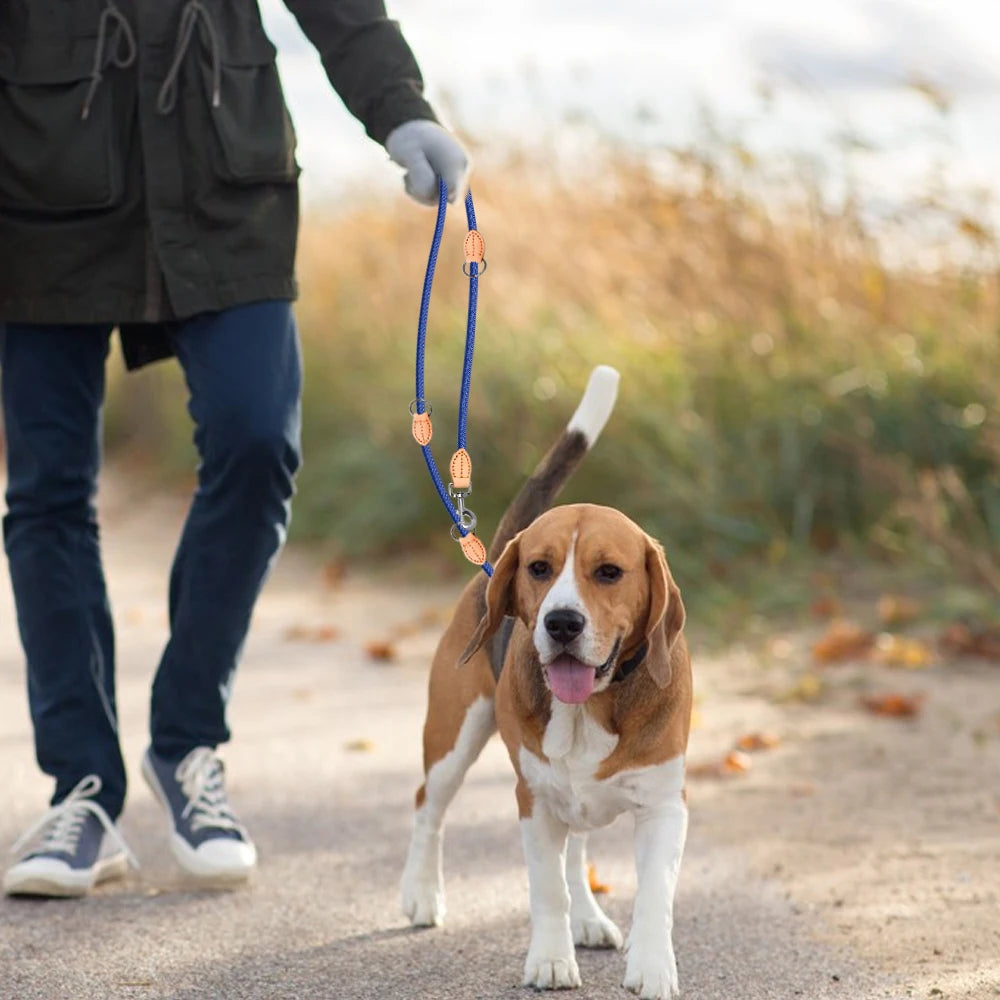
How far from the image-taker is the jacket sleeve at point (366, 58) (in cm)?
375

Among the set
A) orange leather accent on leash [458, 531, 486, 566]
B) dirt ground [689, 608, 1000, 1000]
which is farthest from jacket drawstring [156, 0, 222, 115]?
dirt ground [689, 608, 1000, 1000]

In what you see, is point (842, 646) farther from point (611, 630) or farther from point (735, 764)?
point (611, 630)

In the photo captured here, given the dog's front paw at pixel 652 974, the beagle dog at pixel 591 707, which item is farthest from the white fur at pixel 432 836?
the dog's front paw at pixel 652 974

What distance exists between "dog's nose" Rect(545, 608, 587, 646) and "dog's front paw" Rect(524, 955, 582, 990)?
0.61 meters

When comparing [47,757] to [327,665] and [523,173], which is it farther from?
[523,173]

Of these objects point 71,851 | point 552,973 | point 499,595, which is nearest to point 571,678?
point 499,595

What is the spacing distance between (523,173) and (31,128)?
6.31 m

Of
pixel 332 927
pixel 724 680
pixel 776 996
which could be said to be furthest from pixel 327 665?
pixel 776 996

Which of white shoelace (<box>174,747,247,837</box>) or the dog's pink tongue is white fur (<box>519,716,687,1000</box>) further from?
white shoelace (<box>174,747,247,837</box>)

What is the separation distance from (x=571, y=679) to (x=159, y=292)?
134cm

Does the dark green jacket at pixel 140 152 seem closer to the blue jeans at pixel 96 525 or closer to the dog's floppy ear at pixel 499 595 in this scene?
the blue jeans at pixel 96 525

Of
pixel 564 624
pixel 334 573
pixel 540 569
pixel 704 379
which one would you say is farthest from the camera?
pixel 334 573

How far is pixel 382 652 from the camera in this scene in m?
6.68

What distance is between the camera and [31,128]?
3750mm
